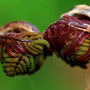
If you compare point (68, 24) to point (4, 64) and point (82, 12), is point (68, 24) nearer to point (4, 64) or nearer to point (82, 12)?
point (82, 12)

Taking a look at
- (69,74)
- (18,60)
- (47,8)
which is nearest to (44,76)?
(69,74)

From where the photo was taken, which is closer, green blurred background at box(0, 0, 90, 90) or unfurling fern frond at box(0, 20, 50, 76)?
unfurling fern frond at box(0, 20, 50, 76)

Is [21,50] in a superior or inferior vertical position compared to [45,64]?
superior

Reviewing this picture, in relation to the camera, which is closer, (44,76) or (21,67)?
(21,67)

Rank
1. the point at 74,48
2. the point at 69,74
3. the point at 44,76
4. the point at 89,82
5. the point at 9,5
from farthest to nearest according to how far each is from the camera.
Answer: the point at 9,5, the point at 44,76, the point at 69,74, the point at 89,82, the point at 74,48

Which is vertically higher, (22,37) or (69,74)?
(22,37)

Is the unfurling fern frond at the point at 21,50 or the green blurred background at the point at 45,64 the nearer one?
the unfurling fern frond at the point at 21,50

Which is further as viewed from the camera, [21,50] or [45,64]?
[45,64]

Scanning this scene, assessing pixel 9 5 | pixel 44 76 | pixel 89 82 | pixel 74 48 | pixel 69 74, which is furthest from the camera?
pixel 9 5
